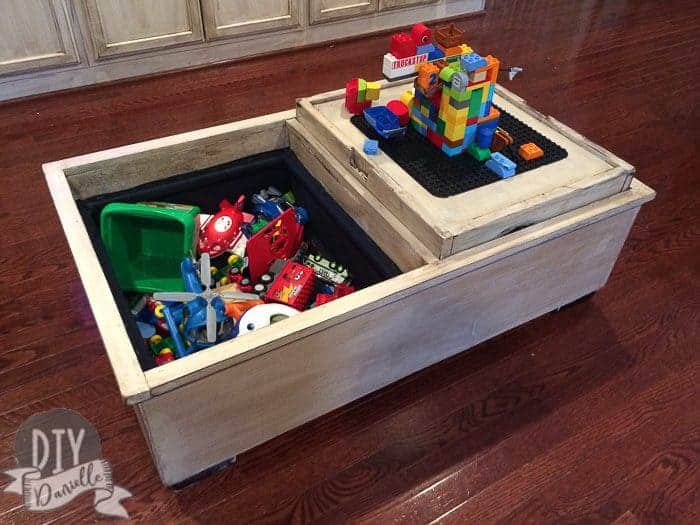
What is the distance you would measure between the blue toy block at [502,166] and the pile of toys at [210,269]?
13.4 inches

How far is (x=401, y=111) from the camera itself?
119 cm

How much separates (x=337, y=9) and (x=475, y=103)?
147cm

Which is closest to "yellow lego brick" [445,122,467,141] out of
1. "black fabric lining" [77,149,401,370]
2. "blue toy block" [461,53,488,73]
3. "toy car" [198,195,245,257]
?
"blue toy block" [461,53,488,73]

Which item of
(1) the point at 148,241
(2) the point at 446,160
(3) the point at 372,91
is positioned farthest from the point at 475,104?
(1) the point at 148,241

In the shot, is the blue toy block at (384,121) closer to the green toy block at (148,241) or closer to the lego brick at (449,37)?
the lego brick at (449,37)

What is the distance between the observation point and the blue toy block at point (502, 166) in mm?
1081

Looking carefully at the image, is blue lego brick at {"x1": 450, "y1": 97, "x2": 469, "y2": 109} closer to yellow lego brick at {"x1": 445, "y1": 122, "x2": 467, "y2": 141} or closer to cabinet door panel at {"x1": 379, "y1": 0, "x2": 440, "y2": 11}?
yellow lego brick at {"x1": 445, "y1": 122, "x2": 467, "y2": 141}

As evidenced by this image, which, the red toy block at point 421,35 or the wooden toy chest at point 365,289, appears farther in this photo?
the red toy block at point 421,35

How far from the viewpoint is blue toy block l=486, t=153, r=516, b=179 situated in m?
1.08

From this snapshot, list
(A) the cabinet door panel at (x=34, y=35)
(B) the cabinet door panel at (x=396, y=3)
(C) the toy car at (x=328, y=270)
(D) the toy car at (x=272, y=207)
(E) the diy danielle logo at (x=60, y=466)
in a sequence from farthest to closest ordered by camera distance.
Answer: (B) the cabinet door panel at (x=396, y=3) < (A) the cabinet door panel at (x=34, y=35) < (D) the toy car at (x=272, y=207) < (C) the toy car at (x=328, y=270) < (E) the diy danielle logo at (x=60, y=466)

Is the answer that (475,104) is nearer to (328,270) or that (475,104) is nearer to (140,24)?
(328,270)

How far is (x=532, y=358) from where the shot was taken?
124cm

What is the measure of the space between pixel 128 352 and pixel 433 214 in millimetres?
507

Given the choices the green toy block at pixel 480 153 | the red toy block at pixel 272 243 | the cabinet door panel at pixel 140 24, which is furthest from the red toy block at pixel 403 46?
the cabinet door panel at pixel 140 24
